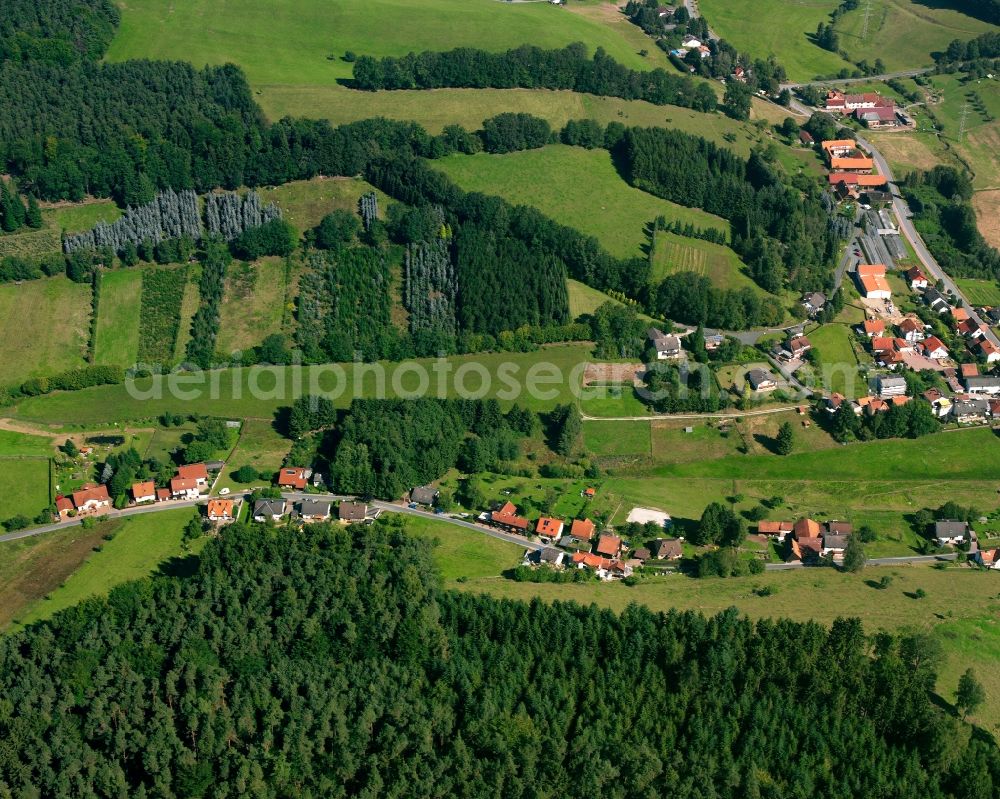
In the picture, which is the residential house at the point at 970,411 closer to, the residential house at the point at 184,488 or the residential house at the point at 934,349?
the residential house at the point at 934,349

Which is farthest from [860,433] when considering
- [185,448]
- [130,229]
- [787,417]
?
[130,229]

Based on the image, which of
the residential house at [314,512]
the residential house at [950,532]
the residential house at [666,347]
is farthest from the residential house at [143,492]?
the residential house at [950,532]

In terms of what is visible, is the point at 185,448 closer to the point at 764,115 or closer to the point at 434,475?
the point at 434,475

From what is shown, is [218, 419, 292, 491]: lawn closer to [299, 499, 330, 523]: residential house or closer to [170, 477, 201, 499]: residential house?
[170, 477, 201, 499]: residential house

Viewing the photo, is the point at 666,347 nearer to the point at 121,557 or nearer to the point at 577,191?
the point at 577,191

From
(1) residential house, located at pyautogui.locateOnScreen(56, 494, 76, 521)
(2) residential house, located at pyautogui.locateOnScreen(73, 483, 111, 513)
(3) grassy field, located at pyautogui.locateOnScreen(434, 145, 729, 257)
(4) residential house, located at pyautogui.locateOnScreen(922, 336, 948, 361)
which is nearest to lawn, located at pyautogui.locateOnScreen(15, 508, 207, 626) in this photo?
(2) residential house, located at pyautogui.locateOnScreen(73, 483, 111, 513)
